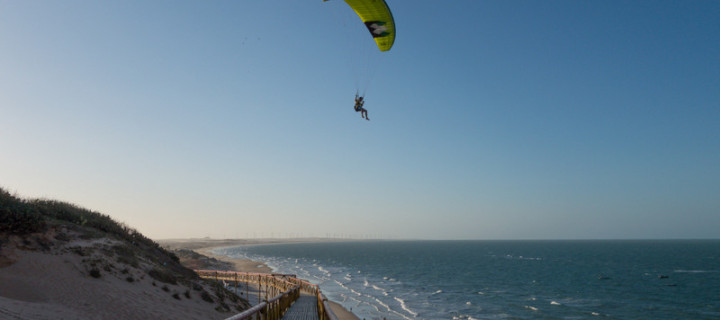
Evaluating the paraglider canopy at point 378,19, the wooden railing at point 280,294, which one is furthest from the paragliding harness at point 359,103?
the wooden railing at point 280,294

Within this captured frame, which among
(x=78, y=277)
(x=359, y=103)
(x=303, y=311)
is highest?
(x=359, y=103)

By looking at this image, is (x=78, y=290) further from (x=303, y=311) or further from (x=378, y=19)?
(x=378, y=19)

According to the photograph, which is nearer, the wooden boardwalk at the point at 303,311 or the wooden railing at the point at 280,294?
the wooden railing at the point at 280,294

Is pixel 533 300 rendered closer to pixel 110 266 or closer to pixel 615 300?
pixel 615 300

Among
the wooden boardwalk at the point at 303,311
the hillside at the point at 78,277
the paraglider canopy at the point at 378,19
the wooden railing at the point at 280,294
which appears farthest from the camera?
the paraglider canopy at the point at 378,19

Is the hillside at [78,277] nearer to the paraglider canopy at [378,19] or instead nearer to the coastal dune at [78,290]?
the coastal dune at [78,290]

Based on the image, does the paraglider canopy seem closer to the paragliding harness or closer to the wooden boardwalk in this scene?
the paragliding harness

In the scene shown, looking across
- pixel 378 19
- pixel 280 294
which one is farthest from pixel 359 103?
pixel 280 294

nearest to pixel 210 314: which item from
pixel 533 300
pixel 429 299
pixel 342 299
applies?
pixel 342 299
